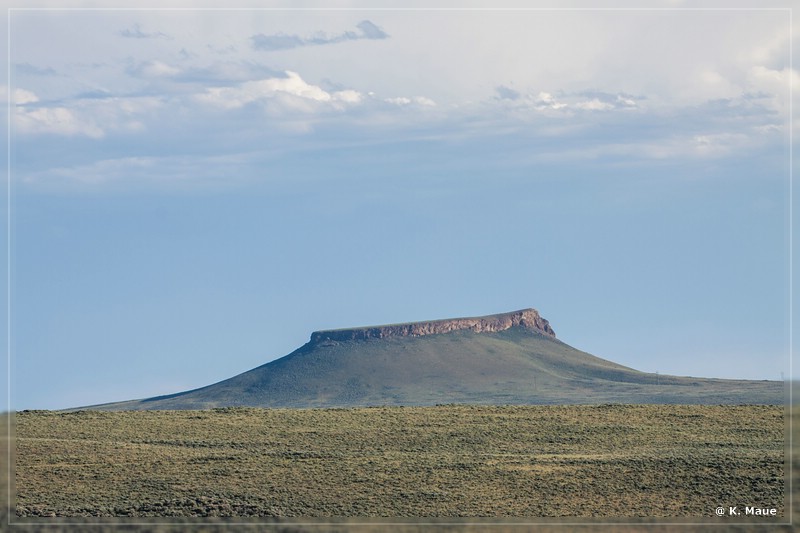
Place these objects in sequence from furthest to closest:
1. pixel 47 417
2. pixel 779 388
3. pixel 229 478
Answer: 1. pixel 779 388
2. pixel 47 417
3. pixel 229 478

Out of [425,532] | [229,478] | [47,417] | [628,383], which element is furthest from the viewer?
[628,383]

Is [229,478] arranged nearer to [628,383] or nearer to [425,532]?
[425,532]

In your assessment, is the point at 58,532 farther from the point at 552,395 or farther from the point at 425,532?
the point at 552,395

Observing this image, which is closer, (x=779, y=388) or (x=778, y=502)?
(x=778, y=502)

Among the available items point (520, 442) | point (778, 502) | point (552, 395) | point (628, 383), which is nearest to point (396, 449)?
point (520, 442)

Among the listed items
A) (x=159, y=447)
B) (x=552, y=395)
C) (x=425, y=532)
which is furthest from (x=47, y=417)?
(x=552, y=395)

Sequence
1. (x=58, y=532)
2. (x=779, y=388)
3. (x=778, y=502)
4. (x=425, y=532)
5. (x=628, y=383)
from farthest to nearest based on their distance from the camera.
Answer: (x=628, y=383), (x=779, y=388), (x=778, y=502), (x=58, y=532), (x=425, y=532)
